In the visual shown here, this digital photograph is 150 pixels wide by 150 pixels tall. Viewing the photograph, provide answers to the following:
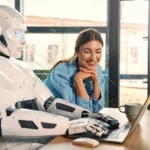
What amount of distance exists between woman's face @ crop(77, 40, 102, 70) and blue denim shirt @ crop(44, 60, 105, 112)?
8 centimetres

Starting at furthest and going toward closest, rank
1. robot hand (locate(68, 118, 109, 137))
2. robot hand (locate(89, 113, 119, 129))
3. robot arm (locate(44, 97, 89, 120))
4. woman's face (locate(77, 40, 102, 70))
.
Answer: woman's face (locate(77, 40, 102, 70))
robot arm (locate(44, 97, 89, 120))
robot hand (locate(89, 113, 119, 129))
robot hand (locate(68, 118, 109, 137))

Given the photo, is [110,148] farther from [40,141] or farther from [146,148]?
[40,141]

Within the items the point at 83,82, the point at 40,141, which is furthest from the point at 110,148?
the point at 83,82

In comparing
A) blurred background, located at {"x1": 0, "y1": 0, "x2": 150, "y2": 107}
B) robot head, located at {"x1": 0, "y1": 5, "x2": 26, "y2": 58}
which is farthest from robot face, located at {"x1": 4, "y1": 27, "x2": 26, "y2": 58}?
blurred background, located at {"x1": 0, "y1": 0, "x2": 150, "y2": 107}

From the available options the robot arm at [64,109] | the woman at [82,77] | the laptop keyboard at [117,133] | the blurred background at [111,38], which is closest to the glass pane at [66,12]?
the blurred background at [111,38]

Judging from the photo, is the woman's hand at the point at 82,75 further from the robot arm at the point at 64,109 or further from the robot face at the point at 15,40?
the robot face at the point at 15,40

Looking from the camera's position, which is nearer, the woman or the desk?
the desk

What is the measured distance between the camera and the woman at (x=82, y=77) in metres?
2.00

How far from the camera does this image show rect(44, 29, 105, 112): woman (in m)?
2.00

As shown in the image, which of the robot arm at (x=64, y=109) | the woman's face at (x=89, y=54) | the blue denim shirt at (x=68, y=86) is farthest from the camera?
the woman's face at (x=89, y=54)

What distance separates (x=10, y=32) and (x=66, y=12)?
1.96m

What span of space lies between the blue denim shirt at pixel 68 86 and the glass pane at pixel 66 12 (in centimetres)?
120

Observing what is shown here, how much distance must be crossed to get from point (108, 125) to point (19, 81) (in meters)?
0.46

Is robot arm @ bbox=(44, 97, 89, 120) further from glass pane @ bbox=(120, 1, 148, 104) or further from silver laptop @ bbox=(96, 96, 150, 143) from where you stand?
glass pane @ bbox=(120, 1, 148, 104)
